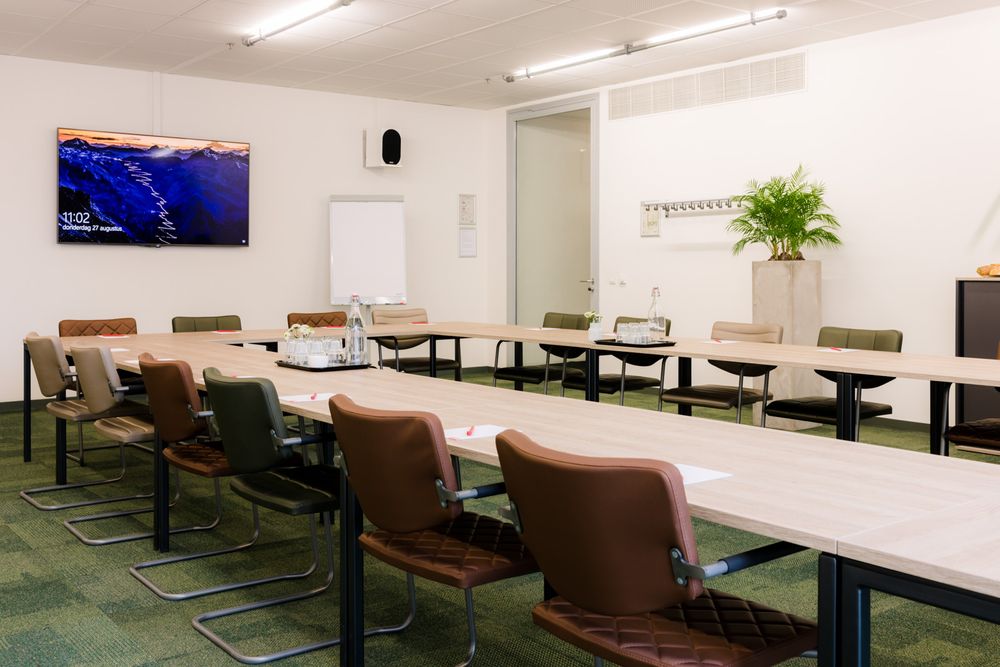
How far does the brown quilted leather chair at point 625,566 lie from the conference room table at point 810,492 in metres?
0.17

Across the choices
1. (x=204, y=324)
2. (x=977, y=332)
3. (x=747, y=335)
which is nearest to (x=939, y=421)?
(x=747, y=335)

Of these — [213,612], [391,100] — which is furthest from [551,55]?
[213,612]

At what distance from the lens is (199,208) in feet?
29.2

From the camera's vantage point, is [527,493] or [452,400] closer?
[527,493]

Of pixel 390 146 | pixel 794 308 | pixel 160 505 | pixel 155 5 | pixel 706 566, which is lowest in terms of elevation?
pixel 160 505

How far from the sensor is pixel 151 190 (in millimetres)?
8594

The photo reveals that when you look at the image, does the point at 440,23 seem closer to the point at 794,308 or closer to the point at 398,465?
the point at 794,308

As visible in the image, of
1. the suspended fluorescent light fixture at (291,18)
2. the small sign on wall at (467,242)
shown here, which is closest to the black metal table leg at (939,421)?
the suspended fluorescent light fixture at (291,18)

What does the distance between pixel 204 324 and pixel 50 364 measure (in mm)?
2039

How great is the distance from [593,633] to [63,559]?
2976 millimetres

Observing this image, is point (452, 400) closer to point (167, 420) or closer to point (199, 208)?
point (167, 420)

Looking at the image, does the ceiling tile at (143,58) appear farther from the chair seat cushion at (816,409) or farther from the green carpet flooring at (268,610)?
the chair seat cushion at (816,409)

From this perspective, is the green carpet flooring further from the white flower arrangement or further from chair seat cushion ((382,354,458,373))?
chair seat cushion ((382,354,458,373))

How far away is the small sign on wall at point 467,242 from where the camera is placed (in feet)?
35.4
